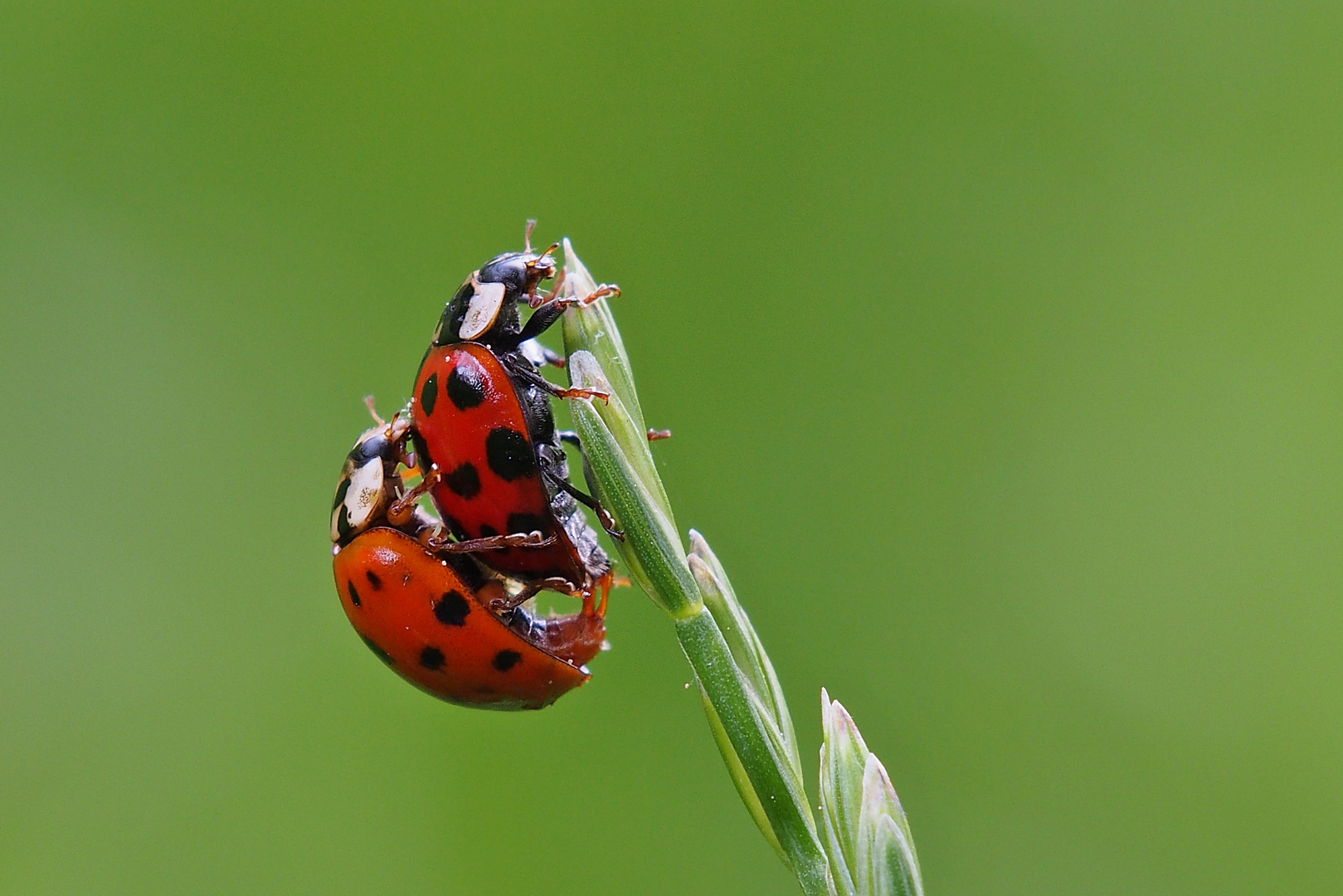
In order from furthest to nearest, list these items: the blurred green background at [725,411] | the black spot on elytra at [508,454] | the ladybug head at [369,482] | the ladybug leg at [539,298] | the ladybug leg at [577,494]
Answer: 1. the blurred green background at [725,411]
2. the ladybug head at [369,482]
3. the ladybug leg at [539,298]
4. the black spot on elytra at [508,454]
5. the ladybug leg at [577,494]

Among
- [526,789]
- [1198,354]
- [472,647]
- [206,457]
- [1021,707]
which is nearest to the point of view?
[472,647]

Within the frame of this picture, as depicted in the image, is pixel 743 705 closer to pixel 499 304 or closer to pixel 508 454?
pixel 508 454

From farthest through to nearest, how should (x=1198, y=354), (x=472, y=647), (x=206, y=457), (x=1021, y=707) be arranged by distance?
(x=1198, y=354), (x=206, y=457), (x=1021, y=707), (x=472, y=647)

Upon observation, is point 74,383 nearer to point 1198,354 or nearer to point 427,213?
point 427,213

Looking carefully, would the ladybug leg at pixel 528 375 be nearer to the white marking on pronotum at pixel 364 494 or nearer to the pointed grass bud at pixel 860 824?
the white marking on pronotum at pixel 364 494

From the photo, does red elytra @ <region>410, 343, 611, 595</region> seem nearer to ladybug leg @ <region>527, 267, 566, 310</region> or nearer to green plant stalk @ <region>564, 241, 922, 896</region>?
ladybug leg @ <region>527, 267, 566, 310</region>

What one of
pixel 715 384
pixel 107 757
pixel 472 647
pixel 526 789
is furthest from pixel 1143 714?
pixel 107 757

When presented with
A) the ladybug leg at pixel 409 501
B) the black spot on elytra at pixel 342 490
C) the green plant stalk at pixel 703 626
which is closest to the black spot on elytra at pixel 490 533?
the ladybug leg at pixel 409 501

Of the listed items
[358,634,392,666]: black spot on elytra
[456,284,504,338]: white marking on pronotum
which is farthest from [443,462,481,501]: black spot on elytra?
[358,634,392,666]: black spot on elytra
